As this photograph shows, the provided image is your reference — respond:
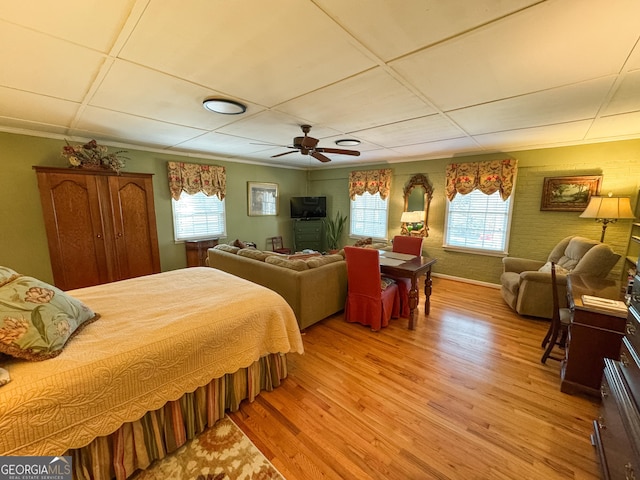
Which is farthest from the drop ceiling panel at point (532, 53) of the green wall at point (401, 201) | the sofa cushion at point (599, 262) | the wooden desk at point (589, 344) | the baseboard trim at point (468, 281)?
the baseboard trim at point (468, 281)

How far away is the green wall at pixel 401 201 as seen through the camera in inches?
126

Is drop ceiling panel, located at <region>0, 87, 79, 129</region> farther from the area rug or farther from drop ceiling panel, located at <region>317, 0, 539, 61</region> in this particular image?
the area rug

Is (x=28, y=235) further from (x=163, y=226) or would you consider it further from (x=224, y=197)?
(x=224, y=197)

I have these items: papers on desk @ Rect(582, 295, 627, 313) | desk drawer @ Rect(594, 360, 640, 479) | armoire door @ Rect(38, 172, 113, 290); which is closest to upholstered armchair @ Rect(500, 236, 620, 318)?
papers on desk @ Rect(582, 295, 627, 313)

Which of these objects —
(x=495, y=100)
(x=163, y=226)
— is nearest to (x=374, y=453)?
(x=495, y=100)

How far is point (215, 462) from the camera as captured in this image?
1.44 m

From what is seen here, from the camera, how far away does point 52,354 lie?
1151 mm

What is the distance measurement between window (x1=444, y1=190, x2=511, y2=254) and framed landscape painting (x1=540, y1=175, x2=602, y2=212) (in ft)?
1.61

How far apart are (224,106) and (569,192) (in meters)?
4.70

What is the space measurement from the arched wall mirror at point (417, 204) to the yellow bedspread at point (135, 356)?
11.7 feet

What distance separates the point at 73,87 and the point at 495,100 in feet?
11.3

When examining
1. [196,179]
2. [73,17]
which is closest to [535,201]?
[73,17]

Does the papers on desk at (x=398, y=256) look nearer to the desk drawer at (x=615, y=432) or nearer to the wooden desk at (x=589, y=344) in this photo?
the wooden desk at (x=589, y=344)

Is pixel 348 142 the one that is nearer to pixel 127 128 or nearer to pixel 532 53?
pixel 532 53
